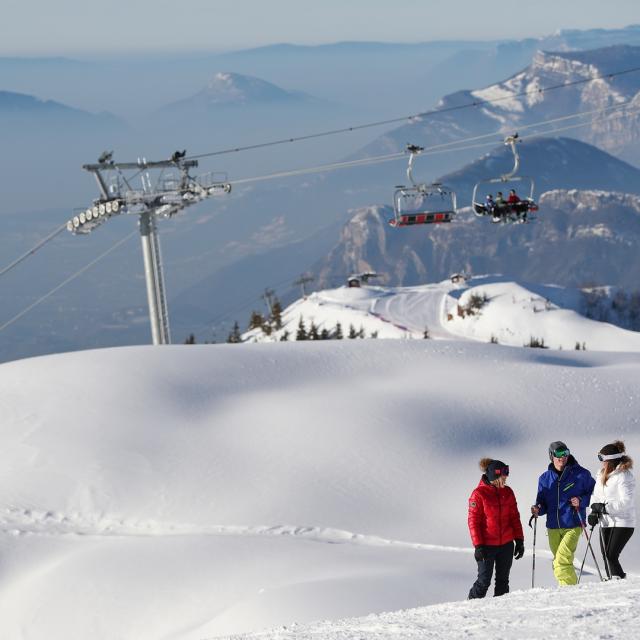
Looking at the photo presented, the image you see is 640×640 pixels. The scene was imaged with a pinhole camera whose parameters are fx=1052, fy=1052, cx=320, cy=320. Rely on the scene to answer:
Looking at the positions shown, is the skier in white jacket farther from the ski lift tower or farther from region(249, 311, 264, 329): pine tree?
region(249, 311, 264, 329): pine tree

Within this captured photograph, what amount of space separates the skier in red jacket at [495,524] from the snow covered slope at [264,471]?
1.15 meters

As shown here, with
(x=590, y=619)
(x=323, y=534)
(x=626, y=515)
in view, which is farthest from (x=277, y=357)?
(x=590, y=619)

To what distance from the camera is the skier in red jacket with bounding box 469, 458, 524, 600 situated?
37.8ft

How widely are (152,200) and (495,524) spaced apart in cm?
2607

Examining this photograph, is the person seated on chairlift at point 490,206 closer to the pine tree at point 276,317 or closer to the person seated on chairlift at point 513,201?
the person seated on chairlift at point 513,201

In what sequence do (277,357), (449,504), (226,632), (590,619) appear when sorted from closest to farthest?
(590,619), (226,632), (449,504), (277,357)

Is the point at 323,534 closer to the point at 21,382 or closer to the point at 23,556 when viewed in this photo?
the point at 23,556

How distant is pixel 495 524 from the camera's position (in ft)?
38.2

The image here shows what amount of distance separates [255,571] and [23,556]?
4970mm

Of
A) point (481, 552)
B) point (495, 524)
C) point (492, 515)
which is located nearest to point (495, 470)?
point (492, 515)

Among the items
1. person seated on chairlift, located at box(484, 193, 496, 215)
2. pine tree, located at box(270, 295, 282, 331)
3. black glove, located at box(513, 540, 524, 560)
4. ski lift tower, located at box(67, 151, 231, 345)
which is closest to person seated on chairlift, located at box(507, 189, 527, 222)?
person seated on chairlift, located at box(484, 193, 496, 215)

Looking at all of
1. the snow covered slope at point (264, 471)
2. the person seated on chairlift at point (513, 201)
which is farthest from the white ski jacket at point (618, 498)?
the person seated on chairlift at point (513, 201)

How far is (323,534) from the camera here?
62.7 feet

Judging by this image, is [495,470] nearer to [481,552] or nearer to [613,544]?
[481,552]
